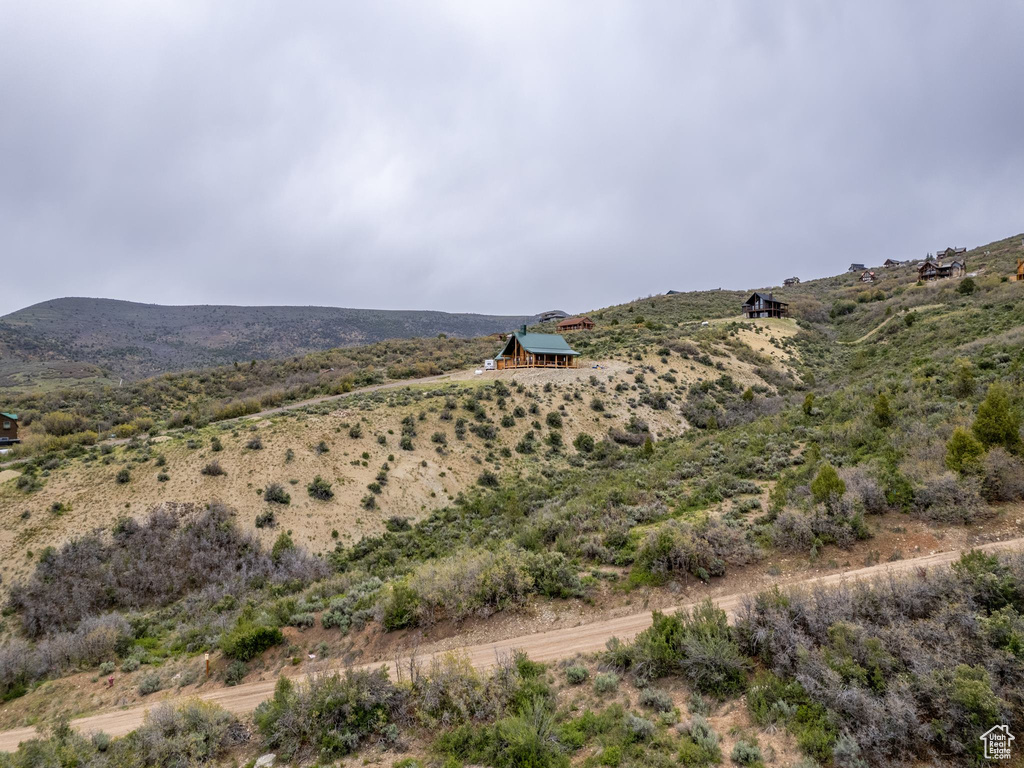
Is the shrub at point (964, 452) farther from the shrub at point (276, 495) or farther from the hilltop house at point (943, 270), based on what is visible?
the hilltop house at point (943, 270)

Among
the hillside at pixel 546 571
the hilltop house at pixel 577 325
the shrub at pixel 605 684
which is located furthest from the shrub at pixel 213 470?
the hilltop house at pixel 577 325

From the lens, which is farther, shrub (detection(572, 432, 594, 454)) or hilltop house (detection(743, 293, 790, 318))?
hilltop house (detection(743, 293, 790, 318))

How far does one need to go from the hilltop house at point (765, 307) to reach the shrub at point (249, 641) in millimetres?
66576

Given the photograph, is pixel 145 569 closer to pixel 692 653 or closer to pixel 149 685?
pixel 149 685

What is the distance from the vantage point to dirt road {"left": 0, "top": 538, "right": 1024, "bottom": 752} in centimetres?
879

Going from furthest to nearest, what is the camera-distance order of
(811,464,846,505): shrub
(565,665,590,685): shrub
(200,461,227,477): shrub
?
(200,461,227,477): shrub, (811,464,846,505): shrub, (565,665,590,685): shrub

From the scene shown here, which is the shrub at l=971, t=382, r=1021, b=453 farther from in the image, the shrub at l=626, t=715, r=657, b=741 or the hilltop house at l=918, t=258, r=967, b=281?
the hilltop house at l=918, t=258, r=967, b=281

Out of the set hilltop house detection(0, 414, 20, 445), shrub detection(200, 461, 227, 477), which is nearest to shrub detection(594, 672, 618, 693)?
shrub detection(200, 461, 227, 477)

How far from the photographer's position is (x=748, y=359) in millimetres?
42812

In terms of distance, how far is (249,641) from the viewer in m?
10.8

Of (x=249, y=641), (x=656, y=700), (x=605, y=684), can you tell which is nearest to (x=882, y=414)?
(x=656, y=700)

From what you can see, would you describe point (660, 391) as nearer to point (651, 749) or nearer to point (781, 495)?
point (781, 495)

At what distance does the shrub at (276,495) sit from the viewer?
68.8 ft

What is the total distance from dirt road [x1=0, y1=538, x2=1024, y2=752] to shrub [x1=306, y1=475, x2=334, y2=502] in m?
12.1
